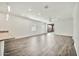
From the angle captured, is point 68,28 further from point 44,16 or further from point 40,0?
point 40,0

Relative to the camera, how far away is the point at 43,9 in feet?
7.34

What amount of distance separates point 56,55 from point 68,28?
536mm

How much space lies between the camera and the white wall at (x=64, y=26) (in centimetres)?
221

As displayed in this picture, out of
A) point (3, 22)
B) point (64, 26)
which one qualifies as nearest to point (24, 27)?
point (3, 22)

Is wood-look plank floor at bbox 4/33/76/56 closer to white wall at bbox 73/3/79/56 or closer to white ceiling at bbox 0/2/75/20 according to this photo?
white wall at bbox 73/3/79/56

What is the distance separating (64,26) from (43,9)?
1.63 feet

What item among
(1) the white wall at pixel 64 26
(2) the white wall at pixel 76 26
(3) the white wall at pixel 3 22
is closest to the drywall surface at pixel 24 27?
(3) the white wall at pixel 3 22

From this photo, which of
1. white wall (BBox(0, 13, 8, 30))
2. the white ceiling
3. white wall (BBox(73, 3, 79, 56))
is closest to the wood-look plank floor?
white wall (BBox(73, 3, 79, 56))

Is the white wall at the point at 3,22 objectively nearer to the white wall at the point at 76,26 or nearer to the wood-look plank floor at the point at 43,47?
the wood-look plank floor at the point at 43,47

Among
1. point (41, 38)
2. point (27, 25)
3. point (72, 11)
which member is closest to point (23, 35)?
point (27, 25)

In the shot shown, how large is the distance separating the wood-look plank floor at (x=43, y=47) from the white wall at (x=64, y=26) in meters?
0.09

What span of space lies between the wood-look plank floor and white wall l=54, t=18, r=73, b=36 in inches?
3.6

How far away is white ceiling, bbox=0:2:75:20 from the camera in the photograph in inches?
87.0

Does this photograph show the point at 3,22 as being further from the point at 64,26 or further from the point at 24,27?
the point at 64,26
